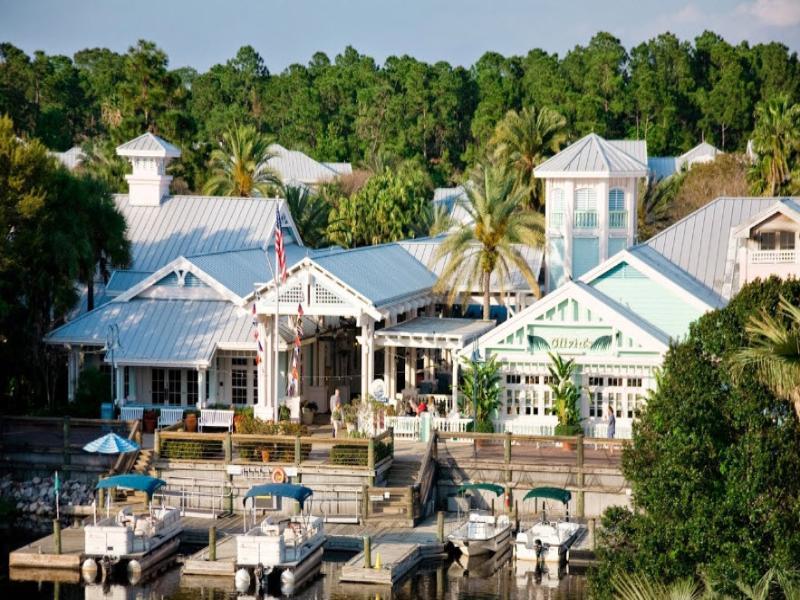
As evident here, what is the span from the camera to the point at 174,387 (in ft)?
181

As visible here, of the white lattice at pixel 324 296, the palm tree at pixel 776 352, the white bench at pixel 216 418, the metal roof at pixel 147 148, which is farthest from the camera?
the metal roof at pixel 147 148

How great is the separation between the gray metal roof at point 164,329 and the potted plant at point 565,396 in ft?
33.5

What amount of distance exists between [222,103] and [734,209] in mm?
107651

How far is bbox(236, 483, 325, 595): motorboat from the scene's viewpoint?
134 feet

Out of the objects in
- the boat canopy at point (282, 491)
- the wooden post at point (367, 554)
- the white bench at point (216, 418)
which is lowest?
the wooden post at point (367, 554)

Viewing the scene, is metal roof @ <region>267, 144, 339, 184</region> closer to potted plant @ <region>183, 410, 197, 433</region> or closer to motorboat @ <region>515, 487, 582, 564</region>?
potted plant @ <region>183, 410, 197, 433</region>

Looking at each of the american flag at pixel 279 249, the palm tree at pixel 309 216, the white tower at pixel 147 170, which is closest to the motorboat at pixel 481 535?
the american flag at pixel 279 249

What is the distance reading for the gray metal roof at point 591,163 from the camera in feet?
203

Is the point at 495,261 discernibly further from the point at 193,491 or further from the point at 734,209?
the point at 193,491

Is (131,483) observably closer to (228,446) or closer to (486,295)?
(228,446)

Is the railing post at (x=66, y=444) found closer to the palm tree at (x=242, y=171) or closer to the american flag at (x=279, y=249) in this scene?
the american flag at (x=279, y=249)

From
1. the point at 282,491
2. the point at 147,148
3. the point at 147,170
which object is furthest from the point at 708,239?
the point at 147,148

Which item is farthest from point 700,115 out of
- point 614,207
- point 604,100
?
point 614,207

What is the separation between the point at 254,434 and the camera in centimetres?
4806
